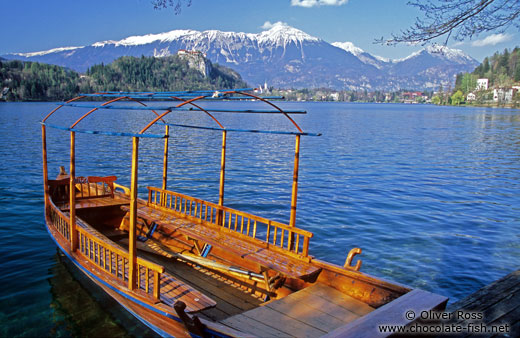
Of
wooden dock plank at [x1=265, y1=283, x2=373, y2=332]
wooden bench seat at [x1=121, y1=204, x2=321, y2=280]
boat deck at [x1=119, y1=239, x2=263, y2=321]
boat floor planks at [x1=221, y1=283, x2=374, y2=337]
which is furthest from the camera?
wooden bench seat at [x1=121, y1=204, x2=321, y2=280]

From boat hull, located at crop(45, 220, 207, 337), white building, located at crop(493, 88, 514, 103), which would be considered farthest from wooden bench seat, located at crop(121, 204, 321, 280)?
white building, located at crop(493, 88, 514, 103)

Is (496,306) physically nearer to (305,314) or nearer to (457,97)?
(305,314)

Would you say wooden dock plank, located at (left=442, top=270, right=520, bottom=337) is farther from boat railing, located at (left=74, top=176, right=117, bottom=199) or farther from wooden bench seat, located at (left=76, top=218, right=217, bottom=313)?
boat railing, located at (left=74, top=176, right=117, bottom=199)

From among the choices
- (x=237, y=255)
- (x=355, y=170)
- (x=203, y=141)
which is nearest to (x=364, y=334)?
(x=237, y=255)

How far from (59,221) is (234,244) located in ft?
16.5

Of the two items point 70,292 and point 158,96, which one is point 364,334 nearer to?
point 158,96

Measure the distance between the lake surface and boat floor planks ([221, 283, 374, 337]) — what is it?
3.00 m

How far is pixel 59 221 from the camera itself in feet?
35.1

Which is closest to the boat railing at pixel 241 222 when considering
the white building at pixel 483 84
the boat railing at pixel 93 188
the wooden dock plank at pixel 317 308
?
the wooden dock plank at pixel 317 308

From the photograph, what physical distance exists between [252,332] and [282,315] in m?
0.73

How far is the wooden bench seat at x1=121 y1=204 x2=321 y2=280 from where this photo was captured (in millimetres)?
7966

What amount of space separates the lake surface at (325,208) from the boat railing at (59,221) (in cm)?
118

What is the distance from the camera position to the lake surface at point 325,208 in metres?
9.63

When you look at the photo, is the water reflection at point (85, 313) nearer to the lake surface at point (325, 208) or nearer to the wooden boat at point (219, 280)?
the lake surface at point (325, 208)
